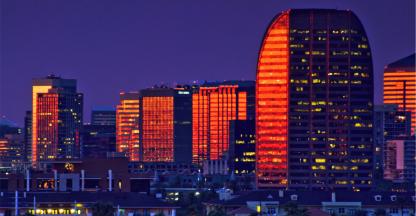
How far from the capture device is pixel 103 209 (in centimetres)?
15912

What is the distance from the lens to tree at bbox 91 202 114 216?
15838cm

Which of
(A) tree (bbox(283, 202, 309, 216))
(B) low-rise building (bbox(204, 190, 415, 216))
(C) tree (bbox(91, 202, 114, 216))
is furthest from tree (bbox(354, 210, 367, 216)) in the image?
(C) tree (bbox(91, 202, 114, 216))

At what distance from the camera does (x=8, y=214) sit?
17162 cm

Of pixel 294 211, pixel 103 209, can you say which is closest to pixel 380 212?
pixel 294 211

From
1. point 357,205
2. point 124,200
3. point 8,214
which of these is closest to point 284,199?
point 357,205

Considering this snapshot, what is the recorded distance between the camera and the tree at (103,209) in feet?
520

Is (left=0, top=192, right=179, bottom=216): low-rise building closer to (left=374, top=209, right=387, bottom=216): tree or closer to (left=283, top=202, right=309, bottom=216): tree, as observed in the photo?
(left=283, top=202, right=309, bottom=216): tree

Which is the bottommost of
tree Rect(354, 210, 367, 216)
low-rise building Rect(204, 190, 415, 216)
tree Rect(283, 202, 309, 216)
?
tree Rect(354, 210, 367, 216)

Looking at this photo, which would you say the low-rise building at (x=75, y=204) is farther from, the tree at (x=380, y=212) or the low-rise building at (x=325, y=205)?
the tree at (x=380, y=212)

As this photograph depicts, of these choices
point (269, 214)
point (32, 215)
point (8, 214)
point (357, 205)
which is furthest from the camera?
point (357, 205)

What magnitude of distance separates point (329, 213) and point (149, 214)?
2072cm

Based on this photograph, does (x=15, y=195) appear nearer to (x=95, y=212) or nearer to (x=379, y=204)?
(x=95, y=212)

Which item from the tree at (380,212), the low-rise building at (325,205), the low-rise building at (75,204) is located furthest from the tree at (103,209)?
the tree at (380,212)

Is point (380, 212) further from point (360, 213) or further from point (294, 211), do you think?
point (294, 211)
